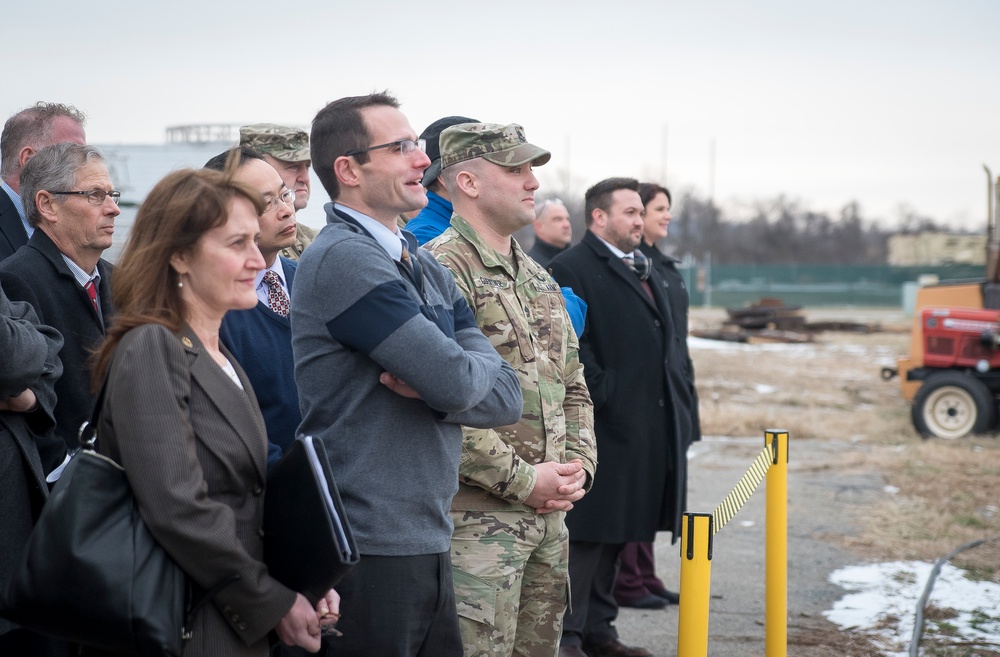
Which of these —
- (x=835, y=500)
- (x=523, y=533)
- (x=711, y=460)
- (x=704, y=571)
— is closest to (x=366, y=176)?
(x=523, y=533)

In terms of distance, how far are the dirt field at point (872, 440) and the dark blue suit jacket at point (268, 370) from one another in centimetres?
335

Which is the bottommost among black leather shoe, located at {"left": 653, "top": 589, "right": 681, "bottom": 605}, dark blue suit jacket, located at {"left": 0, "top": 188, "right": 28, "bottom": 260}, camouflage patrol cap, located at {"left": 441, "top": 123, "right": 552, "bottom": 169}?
black leather shoe, located at {"left": 653, "top": 589, "right": 681, "bottom": 605}

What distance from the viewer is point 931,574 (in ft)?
21.2

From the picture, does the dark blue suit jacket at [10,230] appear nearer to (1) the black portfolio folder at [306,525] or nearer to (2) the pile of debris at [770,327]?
(1) the black portfolio folder at [306,525]

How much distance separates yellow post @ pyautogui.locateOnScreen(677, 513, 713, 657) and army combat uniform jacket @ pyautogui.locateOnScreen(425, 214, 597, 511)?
466 millimetres

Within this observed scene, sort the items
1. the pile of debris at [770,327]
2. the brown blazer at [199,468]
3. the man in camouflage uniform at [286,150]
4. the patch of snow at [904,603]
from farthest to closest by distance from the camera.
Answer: the pile of debris at [770,327], the patch of snow at [904,603], the man in camouflage uniform at [286,150], the brown blazer at [199,468]

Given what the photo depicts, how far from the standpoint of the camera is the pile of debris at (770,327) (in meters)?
26.5

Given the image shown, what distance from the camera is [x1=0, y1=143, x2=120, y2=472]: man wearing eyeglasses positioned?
316cm

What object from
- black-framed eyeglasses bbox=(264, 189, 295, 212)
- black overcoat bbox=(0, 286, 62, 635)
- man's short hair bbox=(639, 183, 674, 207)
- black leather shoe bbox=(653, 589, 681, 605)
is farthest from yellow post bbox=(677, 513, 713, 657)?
man's short hair bbox=(639, 183, 674, 207)

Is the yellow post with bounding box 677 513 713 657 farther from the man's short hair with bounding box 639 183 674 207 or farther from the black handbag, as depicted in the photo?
the man's short hair with bounding box 639 183 674 207

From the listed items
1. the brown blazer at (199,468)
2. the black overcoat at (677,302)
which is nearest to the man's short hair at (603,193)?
the black overcoat at (677,302)

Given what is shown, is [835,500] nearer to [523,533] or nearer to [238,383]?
[523,533]

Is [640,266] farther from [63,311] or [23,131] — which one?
[63,311]

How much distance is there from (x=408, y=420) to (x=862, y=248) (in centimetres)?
7403
